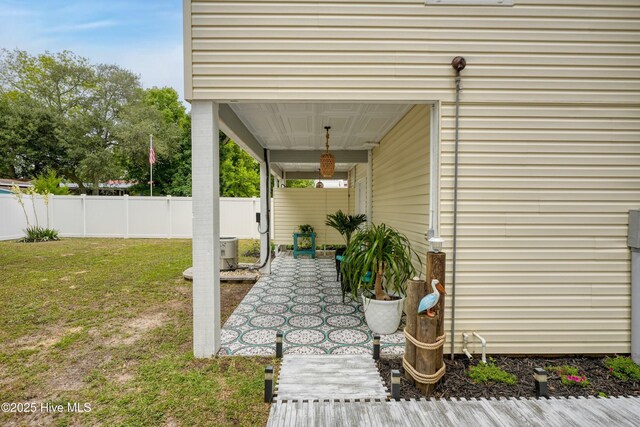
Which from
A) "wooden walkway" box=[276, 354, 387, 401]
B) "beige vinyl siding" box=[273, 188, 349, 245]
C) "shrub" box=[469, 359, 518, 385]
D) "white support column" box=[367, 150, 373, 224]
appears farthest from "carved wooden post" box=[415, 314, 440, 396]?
"beige vinyl siding" box=[273, 188, 349, 245]

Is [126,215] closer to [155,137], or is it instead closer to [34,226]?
[34,226]

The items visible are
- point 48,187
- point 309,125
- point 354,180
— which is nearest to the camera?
point 309,125

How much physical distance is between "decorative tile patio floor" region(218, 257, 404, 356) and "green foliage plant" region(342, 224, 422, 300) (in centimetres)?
48

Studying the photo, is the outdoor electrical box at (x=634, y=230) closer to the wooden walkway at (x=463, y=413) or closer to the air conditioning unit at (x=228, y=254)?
the wooden walkway at (x=463, y=413)

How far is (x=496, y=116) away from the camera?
2578 millimetres

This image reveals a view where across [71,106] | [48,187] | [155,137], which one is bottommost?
[48,187]

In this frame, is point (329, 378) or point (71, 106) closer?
point (329, 378)

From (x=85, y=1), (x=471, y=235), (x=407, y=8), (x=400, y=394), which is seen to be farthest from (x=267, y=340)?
(x=85, y=1)

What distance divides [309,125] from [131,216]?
9.38 metres

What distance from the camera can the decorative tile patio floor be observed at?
2.80m

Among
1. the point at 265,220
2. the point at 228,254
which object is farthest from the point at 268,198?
the point at 228,254

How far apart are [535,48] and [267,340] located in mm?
3644

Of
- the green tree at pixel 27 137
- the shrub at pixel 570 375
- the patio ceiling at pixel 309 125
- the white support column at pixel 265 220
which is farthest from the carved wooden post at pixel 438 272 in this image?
the green tree at pixel 27 137

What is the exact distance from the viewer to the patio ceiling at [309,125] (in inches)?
138
